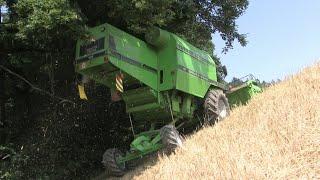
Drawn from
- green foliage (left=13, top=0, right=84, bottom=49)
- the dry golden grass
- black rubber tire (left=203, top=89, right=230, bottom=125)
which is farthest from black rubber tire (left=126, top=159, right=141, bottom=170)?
green foliage (left=13, top=0, right=84, bottom=49)

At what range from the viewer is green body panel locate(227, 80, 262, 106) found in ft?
50.9

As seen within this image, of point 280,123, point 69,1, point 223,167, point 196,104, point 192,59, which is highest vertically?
point 69,1

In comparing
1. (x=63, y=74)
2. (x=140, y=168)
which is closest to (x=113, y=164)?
(x=140, y=168)

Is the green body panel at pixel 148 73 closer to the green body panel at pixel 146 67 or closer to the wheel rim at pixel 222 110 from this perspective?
the green body panel at pixel 146 67

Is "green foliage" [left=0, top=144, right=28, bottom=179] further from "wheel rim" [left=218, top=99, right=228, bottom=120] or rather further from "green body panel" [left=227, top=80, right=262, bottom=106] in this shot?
"green body panel" [left=227, top=80, right=262, bottom=106]

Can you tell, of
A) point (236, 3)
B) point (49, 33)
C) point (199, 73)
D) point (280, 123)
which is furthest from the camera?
point (236, 3)

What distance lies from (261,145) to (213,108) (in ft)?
14.1

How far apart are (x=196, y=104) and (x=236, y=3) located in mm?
5143

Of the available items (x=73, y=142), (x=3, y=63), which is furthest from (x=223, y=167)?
(x=3, y=63)

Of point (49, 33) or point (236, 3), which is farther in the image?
point (236, 3)

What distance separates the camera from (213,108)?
13.7 metres

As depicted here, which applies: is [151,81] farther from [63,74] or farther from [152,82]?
[63,74]

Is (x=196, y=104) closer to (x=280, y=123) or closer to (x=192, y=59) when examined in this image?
(x=192, y=59)

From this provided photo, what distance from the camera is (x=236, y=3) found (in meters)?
17.8
